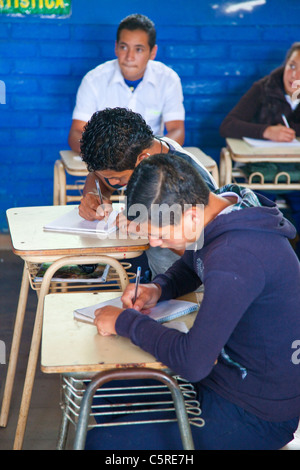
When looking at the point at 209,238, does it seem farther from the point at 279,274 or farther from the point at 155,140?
the point at 155,140

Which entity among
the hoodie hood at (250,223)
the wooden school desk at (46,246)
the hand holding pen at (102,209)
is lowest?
the wooden school desk at (46,246)

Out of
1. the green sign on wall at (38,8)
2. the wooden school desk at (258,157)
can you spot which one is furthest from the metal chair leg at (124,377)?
the green sign on wall at (38,8)

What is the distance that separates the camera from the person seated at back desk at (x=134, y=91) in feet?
11.2

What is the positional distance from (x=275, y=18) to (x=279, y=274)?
2990 mm

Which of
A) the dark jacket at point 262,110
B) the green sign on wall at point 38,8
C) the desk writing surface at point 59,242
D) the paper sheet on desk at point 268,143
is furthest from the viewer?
the green sign on wall at point 38,8

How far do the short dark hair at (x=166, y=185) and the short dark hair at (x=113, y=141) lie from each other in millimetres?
594

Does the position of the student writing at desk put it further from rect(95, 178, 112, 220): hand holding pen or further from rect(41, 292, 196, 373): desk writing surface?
rect(95, 178, 112, 220): hand holding pen

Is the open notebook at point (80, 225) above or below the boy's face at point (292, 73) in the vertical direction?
below

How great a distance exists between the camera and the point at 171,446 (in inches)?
52.4

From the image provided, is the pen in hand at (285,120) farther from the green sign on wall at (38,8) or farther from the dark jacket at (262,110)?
the green sign on wall at (38,8)

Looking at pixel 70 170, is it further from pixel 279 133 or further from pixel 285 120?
pixel 285 120

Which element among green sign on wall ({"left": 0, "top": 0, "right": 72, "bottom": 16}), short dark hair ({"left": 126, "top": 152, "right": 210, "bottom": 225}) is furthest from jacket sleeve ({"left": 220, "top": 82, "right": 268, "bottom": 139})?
short dark hair ({"left": 126, "top": 152, "right": 210, "bottom": 225})

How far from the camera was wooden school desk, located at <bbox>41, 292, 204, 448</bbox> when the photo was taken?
50.2 inches

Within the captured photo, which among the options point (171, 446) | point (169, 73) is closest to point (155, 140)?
point (171, 446)
